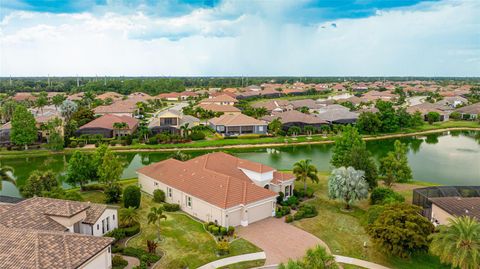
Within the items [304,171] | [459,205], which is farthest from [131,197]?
[459,205]

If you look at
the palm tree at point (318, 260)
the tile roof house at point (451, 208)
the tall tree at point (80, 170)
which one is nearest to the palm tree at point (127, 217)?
the tall tree at point (80, 170)

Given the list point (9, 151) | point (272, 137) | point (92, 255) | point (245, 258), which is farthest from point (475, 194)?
point (9, 151)

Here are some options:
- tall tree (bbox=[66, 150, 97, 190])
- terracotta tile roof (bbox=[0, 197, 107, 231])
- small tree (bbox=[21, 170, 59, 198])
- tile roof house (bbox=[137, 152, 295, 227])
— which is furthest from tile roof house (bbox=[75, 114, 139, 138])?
terracotta tile roof (bbox=[0, 197, 107, 231])

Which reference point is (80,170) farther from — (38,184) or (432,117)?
(432,117)

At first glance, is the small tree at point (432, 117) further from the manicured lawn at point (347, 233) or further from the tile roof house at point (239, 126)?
the manicured lawn at point (347, 233)

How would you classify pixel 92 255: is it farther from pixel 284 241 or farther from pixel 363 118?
pixel 363 118

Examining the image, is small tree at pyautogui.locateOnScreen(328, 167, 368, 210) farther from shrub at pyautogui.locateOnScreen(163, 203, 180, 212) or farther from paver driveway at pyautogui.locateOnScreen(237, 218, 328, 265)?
shrub at pyautogui.locateOnScreen(163, 203, 180, 212)

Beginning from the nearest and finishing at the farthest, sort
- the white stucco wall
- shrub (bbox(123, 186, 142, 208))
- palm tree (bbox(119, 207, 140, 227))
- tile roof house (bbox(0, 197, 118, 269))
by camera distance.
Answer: tile roof house (bbox(0, 197, 118, 269))
the white stucco wall
palm tree (bbox(119, 207, 140, 227))
shrub (bbox(123, 186, 142, 208))

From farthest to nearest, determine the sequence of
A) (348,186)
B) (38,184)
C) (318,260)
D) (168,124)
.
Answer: (168,124)
(38,184)
(348,186)
(318,260)
